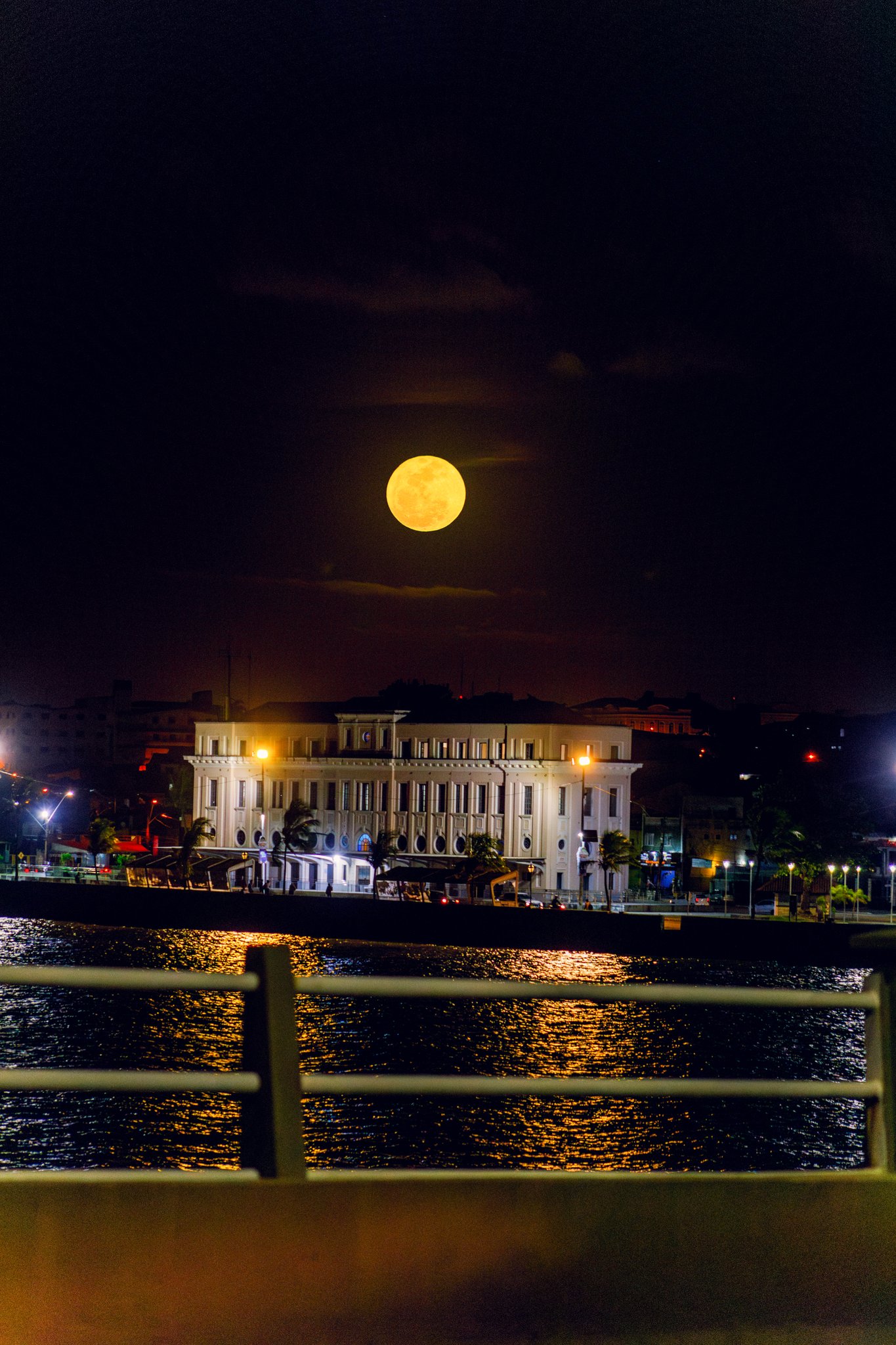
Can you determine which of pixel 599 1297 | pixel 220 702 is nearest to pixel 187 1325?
pixel 599 1297

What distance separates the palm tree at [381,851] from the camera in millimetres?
75375

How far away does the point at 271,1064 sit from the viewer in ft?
10.5

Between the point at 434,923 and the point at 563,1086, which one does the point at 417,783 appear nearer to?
the point at 434,923

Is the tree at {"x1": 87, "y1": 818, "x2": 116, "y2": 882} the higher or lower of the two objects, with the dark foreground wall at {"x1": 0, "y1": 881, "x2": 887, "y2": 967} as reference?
higher

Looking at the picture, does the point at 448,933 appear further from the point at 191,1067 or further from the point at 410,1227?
the point at 410,1227

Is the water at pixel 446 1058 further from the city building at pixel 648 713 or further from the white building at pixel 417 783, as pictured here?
the city building at pixel 648 713

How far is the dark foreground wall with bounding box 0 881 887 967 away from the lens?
5881 cm

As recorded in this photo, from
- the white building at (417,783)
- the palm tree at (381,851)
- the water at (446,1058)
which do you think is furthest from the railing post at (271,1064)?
the white building at (417,783)

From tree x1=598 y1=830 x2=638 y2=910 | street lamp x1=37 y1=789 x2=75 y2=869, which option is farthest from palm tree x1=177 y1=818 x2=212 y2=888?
tree x1=598 y1=830 x2=638 y2=910

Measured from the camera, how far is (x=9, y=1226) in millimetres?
2848

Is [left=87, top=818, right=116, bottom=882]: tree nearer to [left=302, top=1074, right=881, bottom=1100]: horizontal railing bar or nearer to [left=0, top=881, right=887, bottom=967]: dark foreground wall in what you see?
[left=0, top=881, right=887, bottom=967]: dark foreground wall

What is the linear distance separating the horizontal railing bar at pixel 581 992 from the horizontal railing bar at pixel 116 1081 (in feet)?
0.83

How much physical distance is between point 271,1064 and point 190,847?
255 ft

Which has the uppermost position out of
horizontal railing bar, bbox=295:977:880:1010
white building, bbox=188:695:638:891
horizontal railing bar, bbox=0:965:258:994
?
white building, bbox=188:695:638:891
